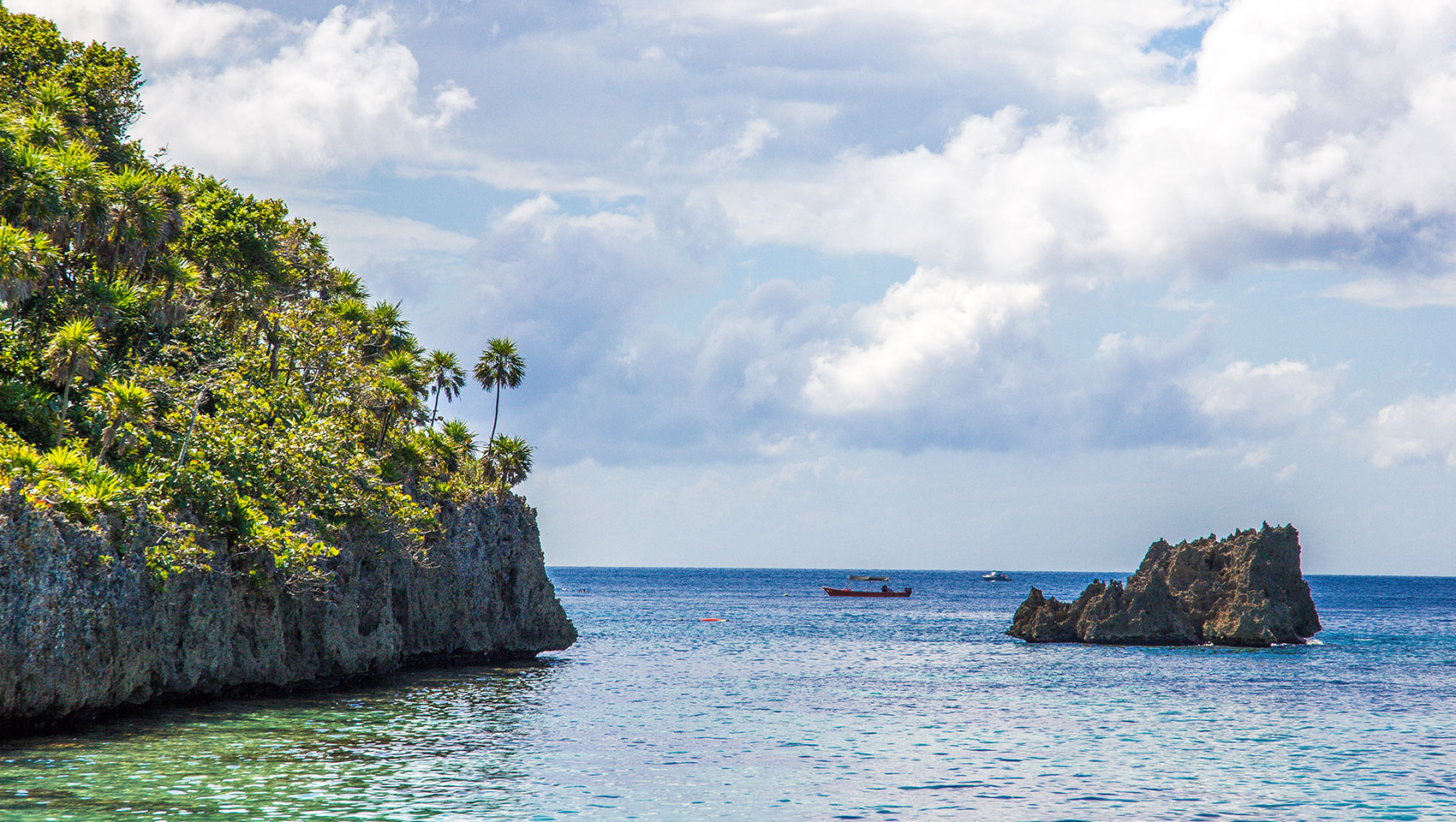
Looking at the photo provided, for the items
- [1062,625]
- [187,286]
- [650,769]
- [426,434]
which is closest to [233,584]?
[187,286]

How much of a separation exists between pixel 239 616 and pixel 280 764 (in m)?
11.7

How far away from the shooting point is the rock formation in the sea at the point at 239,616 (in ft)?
Result: 84.4

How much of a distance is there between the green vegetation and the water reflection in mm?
4800

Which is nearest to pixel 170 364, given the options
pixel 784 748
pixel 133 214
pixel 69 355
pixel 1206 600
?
pixel 133 214

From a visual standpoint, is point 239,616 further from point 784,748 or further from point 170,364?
point 784,748

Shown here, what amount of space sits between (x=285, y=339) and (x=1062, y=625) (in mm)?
54607

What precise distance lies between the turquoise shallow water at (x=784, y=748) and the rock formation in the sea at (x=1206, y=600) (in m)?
11.6

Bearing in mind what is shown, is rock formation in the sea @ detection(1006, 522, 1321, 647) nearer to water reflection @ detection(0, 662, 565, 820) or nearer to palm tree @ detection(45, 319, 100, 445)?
water reflection @ detection(0, 662, 565, 820)

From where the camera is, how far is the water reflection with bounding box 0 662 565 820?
20859 mm

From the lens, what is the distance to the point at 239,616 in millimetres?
35281

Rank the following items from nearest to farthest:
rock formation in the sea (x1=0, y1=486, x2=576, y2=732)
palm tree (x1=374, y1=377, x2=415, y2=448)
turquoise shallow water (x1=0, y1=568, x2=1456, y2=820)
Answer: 1. turquoise shallow water (x1=0, y1=568, x2=1456, y2=820)
2. rock formation in the sea (x1=0, y1=486, x2=576, y2=732)
3. palm tree (x1=374, y1=377, x2=415, y2=448)

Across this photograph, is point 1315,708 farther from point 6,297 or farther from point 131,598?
point 6,297

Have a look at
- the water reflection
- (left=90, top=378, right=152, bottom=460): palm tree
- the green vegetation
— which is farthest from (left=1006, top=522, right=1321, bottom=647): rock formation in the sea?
(left=90, top=378, right=152, bottom=460): palm tree

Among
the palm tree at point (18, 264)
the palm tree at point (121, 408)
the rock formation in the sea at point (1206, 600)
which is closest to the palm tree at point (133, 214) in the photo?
the palm tree at point (18, 264)
